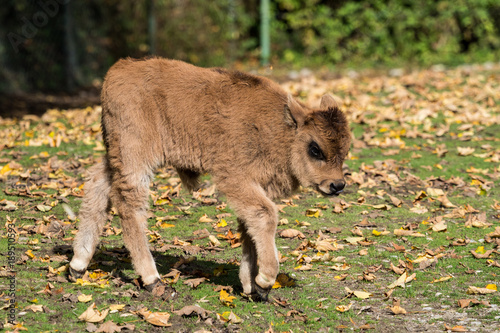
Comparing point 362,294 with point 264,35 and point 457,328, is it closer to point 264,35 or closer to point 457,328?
point 457,328

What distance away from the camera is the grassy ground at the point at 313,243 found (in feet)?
17.6

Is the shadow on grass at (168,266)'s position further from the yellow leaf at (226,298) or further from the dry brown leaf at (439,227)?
the dry brown leaf at (439,227)

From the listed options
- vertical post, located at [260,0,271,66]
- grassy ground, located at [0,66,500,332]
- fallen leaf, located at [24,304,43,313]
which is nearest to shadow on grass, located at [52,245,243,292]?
grassy ground, located at [0,66,500,332]

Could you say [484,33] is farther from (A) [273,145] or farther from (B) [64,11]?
(A) [273,145]

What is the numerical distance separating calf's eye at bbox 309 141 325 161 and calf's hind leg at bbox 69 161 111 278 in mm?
2062

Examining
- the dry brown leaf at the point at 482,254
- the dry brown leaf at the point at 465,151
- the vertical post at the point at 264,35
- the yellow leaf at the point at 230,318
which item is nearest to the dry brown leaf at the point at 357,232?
the dry brown leaf at the point at 482,254

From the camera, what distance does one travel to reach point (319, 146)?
220 inches

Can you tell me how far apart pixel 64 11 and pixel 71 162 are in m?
7.52

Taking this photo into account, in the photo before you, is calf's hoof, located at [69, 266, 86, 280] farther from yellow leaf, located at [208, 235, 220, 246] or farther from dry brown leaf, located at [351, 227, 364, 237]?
dry brown leaf, located at [351, 227, 364, 237]

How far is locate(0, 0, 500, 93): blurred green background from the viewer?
1605 cm

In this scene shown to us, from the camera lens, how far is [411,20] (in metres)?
20.0

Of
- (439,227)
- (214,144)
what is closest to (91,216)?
(214,144)

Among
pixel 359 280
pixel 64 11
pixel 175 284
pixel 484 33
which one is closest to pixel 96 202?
pixel 175 284

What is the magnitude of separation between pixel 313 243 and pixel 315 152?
5.42 ft
